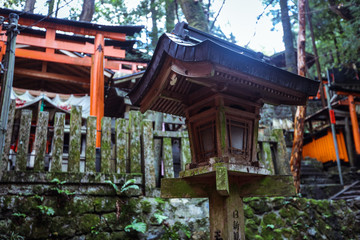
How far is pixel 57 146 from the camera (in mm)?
5449

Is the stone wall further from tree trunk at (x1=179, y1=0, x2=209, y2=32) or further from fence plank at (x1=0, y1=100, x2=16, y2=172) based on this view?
tree trunk at (x1=179, y1=0, x2=209, y2=32)

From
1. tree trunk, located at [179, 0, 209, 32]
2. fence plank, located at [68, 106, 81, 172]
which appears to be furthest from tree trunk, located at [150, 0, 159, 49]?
fence plank, located at [68, 106, 81, 172]

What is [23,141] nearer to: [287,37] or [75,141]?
[75,141]

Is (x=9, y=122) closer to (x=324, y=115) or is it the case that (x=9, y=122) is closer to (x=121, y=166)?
(x=121, y=166)

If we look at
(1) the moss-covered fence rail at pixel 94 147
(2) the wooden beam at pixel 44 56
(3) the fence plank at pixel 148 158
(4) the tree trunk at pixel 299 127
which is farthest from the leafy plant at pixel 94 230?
(2) the wooden beam at pixel 44 56

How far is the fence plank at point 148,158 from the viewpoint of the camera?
18.9 ft

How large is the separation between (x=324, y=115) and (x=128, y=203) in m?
14.1

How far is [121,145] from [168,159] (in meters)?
1.02

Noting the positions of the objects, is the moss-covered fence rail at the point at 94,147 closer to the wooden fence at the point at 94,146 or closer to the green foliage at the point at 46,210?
the wooden fence at the point at 94,146

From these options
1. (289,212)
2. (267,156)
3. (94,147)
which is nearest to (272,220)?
(289,212)

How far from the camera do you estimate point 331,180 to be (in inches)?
536

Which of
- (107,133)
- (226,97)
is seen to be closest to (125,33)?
(107,133)

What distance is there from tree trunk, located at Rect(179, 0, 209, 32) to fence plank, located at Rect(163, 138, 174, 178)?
4618 millimetres

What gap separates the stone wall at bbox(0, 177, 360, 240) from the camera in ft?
15.7
